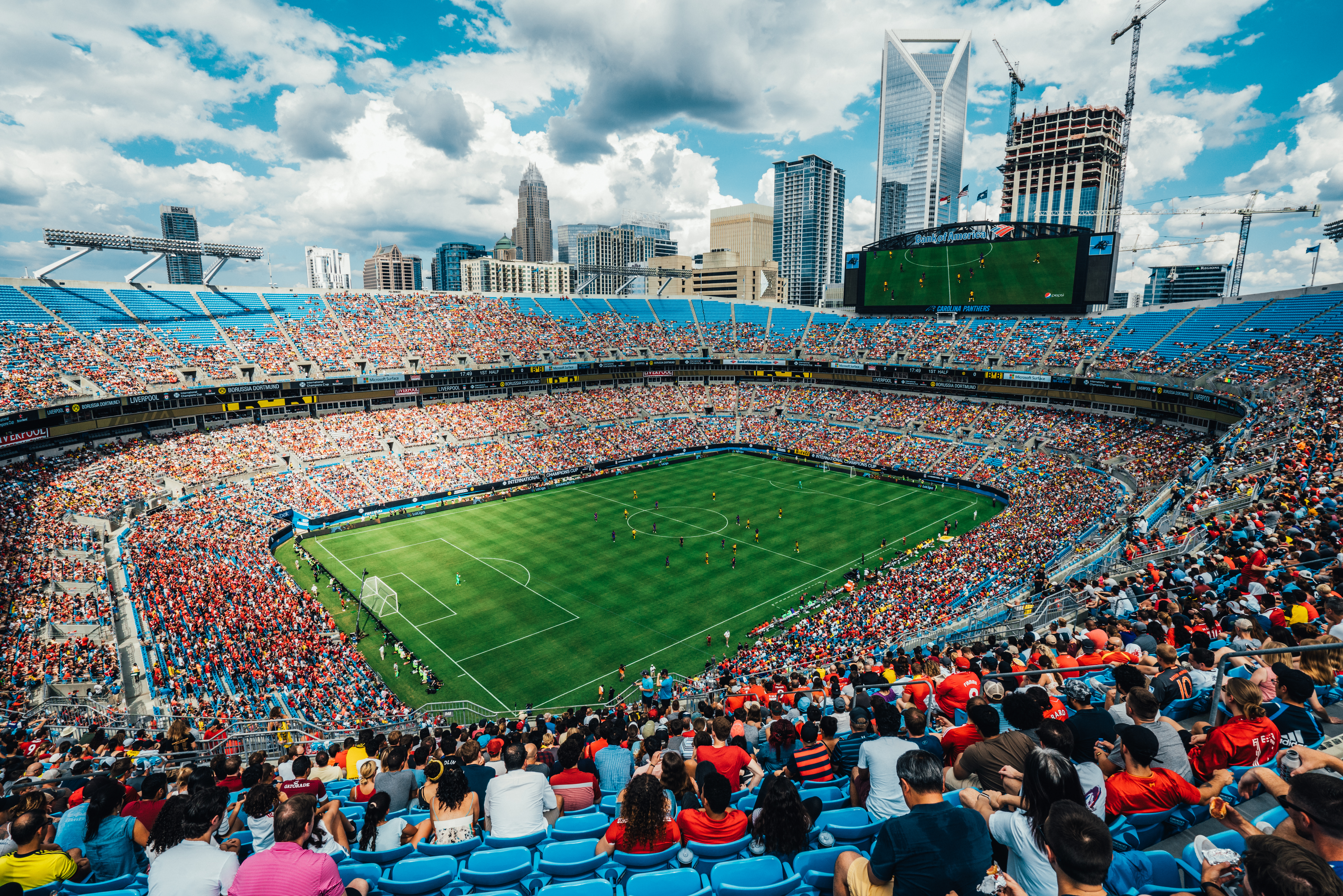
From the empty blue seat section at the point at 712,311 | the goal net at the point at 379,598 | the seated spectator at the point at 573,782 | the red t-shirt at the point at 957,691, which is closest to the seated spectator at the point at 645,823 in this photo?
the seated spectator at the point at 573,782

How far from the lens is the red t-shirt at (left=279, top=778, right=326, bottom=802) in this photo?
23.9ft

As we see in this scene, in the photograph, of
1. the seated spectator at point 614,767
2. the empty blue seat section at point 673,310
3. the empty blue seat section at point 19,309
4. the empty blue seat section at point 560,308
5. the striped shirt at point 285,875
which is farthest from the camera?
the empty blue seat section at point 673,310

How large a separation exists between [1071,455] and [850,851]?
176 feet

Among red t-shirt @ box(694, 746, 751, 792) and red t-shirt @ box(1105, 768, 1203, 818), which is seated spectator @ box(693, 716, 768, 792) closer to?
red t-shirt @ box(694, 746, 751, 792)

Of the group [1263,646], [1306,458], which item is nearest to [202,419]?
[1263,646]

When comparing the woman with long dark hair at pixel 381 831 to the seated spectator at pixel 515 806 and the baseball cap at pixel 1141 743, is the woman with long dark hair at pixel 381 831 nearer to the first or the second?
the seated spectator at pixel 515 806

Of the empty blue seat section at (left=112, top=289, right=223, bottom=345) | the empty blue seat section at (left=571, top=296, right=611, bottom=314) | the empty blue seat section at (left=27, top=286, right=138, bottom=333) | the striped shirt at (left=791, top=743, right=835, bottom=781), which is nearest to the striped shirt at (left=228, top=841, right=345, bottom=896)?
the striped shirt at (left=791, top=743, right=835, bottom=781)

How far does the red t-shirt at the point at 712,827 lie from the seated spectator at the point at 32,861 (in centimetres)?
520

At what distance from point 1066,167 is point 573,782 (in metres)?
174

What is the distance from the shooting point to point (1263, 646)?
816cm

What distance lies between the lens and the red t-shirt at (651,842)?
5.19 meters

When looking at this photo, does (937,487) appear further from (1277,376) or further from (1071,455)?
(1277,376)

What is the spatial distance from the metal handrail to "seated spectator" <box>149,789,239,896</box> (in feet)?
25.7

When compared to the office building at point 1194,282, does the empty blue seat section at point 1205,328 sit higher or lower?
lower
